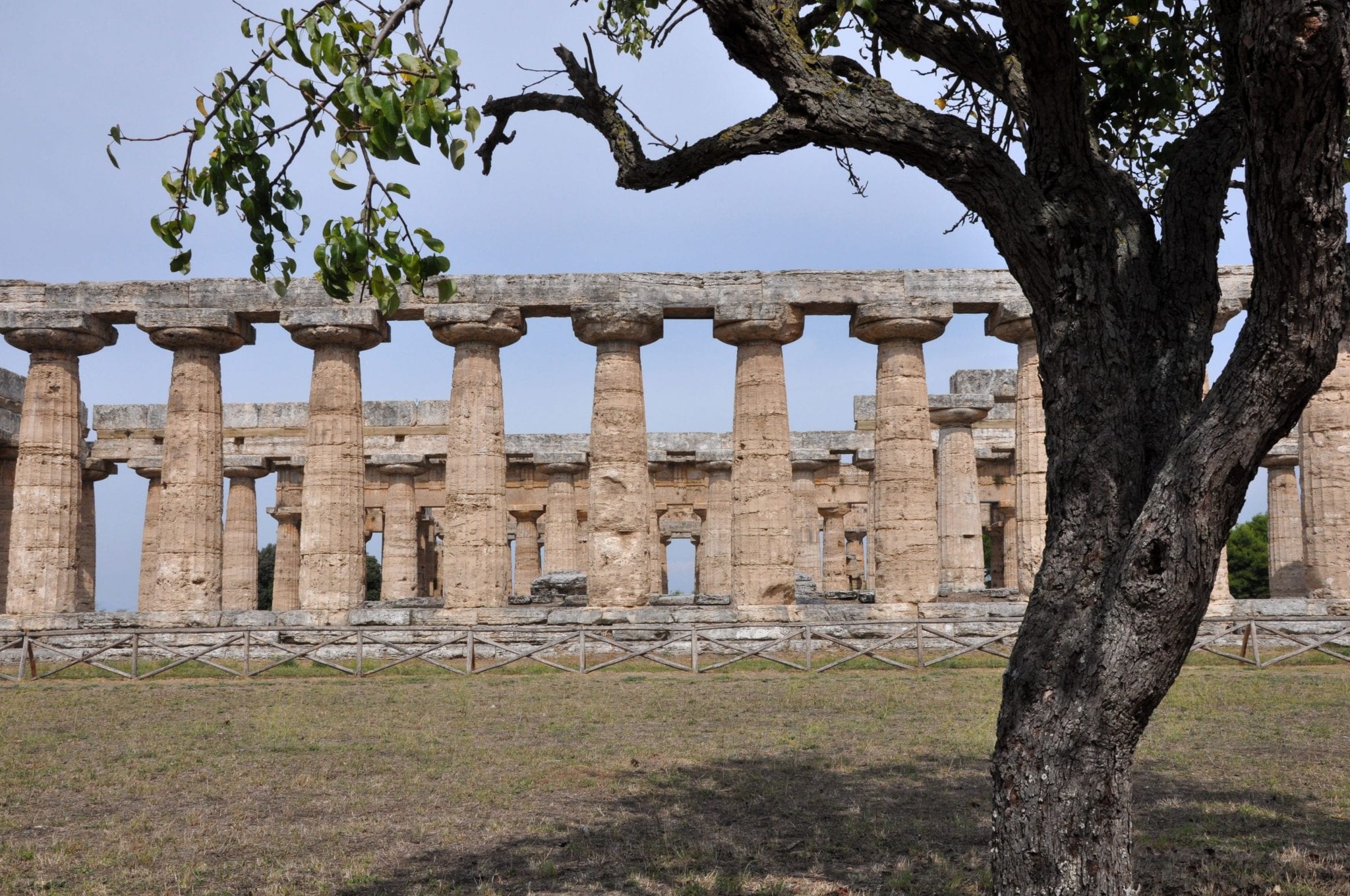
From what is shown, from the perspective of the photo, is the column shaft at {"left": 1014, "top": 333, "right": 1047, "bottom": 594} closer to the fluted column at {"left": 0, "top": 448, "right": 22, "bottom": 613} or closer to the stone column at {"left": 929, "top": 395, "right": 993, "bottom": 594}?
the stone column at {"left": 929, "top": 395, "right": 993, "bottom": 594}

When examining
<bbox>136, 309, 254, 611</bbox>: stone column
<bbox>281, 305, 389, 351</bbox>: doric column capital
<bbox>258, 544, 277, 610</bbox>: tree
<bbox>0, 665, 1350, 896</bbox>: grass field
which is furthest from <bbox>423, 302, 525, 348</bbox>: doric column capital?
<bbox>258, 544, 277, 610</bbox>: tree

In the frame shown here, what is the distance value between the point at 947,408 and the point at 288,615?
20.7 meters

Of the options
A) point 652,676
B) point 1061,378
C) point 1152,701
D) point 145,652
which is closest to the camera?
point 1152,701

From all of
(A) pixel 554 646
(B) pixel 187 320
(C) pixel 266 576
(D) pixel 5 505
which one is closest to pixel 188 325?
(B) pixel 187 320

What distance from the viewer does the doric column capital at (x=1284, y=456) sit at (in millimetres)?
39625

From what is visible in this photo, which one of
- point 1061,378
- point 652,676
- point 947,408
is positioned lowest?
point 652,676

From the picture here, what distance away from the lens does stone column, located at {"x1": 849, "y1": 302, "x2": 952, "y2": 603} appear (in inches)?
989

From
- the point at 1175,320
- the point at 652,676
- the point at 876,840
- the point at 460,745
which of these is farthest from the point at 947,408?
the point at 1175,320

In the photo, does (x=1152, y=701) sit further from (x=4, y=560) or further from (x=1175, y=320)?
(x=4, y=560)

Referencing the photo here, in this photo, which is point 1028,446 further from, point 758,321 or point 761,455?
point 758,321

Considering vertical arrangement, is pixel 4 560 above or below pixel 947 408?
below

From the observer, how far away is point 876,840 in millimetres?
8922

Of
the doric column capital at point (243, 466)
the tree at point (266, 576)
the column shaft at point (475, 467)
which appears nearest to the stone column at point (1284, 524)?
the column shaft at point (475, 467)

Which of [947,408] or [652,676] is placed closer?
[652,676]
